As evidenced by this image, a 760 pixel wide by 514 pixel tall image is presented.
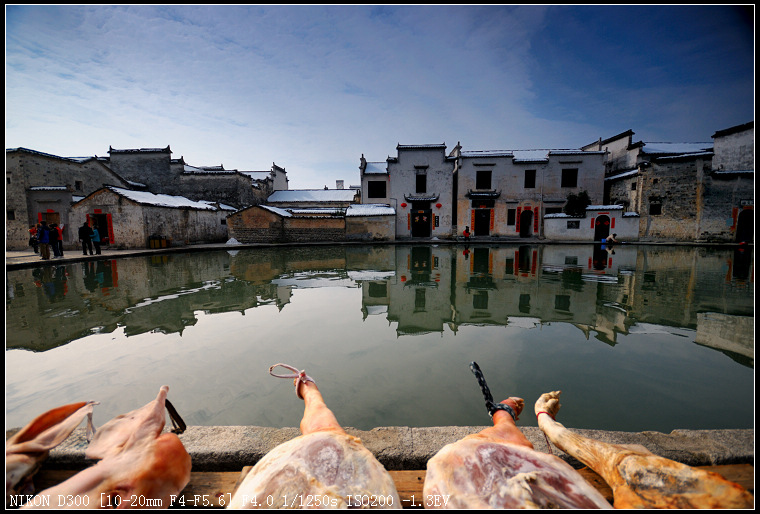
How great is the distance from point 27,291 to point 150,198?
1158 cm

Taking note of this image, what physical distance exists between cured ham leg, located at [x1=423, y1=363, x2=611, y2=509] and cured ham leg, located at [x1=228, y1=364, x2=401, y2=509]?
0.68 feet

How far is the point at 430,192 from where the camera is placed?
894 inches

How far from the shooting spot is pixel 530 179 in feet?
73.7

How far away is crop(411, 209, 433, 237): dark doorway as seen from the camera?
74.6 ft

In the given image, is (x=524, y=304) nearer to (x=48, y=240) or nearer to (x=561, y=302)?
(x=561, y=302)

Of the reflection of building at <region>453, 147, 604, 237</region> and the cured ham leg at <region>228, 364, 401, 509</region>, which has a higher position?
the reflection of building at <region>453, 147, 604, 237</region>

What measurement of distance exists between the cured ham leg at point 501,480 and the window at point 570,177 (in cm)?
2557

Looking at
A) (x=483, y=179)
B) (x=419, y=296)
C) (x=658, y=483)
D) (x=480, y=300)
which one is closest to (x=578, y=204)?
(x=483, y=179)

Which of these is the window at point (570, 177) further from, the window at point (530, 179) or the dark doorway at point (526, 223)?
the dark doorway at point (526, 223)

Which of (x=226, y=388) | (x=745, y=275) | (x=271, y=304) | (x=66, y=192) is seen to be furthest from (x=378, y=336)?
(x=66, y=192)

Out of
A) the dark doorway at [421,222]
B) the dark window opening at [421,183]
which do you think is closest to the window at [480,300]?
the dark doorway at [421,222]

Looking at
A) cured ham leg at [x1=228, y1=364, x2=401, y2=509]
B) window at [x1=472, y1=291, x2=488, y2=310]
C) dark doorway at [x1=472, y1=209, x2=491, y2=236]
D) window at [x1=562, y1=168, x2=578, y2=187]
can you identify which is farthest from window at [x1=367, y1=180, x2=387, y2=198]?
cured ham leg at [x1=228, y1=364, x2=401, y2=509]

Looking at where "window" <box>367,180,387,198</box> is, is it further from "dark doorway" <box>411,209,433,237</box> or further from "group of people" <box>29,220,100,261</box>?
"group of people" <box>29,220,100,261</box>

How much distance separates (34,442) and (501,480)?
2057 mm
